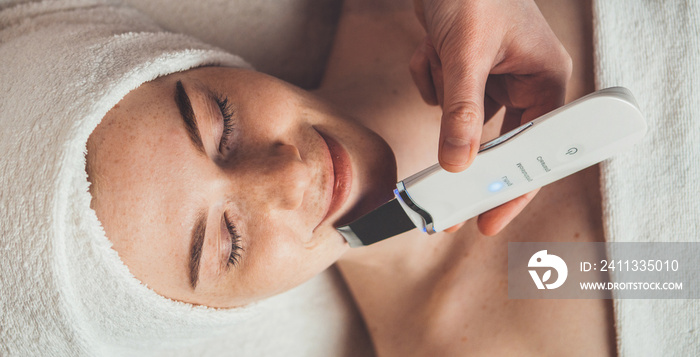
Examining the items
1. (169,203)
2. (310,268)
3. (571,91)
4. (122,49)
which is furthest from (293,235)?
(571,91)

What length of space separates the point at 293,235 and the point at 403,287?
399mm

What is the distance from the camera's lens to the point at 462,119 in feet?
1.97

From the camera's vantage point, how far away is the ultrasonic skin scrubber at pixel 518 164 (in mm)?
566

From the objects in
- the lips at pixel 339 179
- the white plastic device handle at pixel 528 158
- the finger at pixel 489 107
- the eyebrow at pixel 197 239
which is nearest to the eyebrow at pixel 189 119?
the eyebrow at pixel 197 239

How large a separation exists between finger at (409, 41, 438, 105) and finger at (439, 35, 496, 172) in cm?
23

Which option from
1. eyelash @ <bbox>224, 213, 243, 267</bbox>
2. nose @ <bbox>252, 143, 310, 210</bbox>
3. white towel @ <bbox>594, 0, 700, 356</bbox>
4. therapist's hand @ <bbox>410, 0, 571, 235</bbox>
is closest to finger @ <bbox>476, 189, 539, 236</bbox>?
therapist's hand @ <bbox>410, 0, 571, 235</bbox>

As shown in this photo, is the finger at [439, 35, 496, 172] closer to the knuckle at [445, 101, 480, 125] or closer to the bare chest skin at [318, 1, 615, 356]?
the knuckle at [445, 101, 480, 125]

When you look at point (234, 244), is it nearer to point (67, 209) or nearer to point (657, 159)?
point (67, 209)

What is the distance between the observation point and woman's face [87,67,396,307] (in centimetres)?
67

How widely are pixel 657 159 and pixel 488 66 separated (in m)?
0.43

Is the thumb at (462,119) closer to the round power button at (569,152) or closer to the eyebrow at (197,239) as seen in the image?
Answer: the round power button at (569,152)

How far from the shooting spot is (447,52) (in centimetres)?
72

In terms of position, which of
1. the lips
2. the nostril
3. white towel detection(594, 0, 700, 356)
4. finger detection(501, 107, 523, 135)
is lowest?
white towel detection(594, 0, 700, 356)

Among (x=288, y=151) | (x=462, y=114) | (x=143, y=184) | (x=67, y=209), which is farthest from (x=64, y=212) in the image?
(x=462, y=114)
